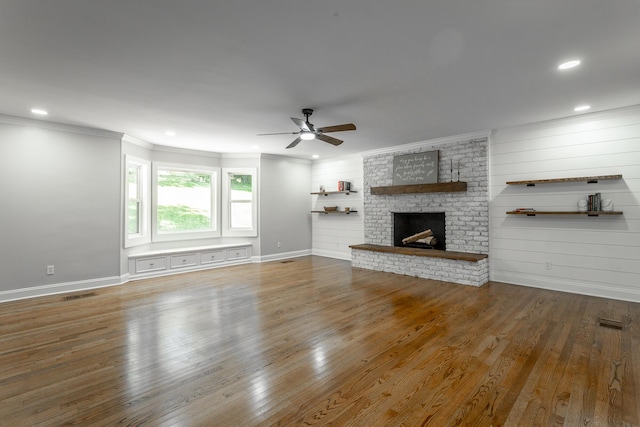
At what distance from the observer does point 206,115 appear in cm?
434

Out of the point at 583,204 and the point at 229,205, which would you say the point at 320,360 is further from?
the point at 229,205

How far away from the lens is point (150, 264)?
569cm

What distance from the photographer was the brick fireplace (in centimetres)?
517

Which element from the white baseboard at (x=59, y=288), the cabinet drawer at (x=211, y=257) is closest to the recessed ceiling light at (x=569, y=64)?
the cabinet drawer at (x=211, y=257)

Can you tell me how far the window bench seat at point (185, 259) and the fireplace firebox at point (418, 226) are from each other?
3484mm

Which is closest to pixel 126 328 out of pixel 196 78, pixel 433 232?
pixel 196 78

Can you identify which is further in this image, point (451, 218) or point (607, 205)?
point (451, 218)

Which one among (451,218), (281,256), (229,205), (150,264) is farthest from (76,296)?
(451,218)

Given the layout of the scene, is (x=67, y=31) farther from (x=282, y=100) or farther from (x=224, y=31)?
(x=282, y=100)

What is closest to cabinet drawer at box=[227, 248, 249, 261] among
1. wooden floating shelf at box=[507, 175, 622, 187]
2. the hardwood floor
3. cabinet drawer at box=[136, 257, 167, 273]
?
cabinet drawer at box=[136, 257, 167, 273]

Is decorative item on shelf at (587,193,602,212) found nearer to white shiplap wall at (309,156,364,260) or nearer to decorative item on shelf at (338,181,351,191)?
white shiplap wall at (309,156,364,260)

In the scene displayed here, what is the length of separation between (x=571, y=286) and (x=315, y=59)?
4.90 meters

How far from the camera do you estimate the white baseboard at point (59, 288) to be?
14.2 feet

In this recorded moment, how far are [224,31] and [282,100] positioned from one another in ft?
4.80
